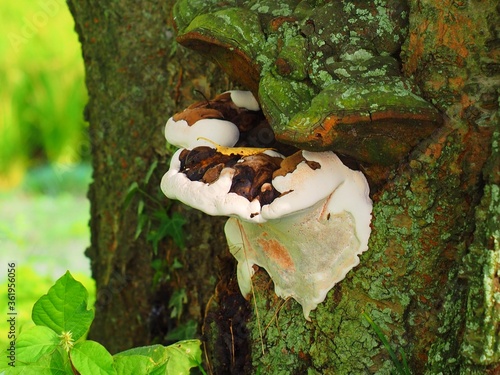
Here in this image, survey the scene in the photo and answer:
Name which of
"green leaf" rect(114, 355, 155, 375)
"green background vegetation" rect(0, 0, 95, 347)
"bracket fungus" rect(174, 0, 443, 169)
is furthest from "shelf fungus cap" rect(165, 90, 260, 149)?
"green background vegetation" rect(0, 0, 95, 347)

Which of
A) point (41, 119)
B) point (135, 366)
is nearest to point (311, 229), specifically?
point (135, 366)

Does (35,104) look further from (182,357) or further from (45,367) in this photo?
(45,367)

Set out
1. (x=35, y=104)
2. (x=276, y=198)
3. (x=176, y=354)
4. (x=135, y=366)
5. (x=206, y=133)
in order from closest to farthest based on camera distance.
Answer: (x=276, y=198)
(x=135, y=366)
(x=206, y=133)
(x=176, y=354)
(x=35, y=104)

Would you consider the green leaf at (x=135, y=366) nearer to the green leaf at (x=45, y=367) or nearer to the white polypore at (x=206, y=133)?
the green leaf at (x=45, y=367)

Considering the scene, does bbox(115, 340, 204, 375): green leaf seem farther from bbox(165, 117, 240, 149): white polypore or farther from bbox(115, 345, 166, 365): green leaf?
bbox(165, 117, 240, 149): white polypore

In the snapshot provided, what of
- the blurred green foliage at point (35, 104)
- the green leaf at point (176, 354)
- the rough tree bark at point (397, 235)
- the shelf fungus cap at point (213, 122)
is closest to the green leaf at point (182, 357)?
the green leaf at point (176, 354)

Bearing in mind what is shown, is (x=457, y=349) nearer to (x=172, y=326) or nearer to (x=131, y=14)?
(x=172, y=326)

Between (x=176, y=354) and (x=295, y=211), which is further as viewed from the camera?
(x=176, y=354)
